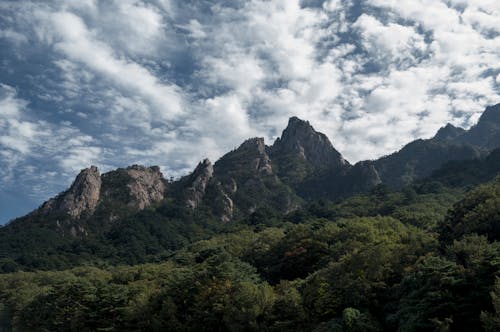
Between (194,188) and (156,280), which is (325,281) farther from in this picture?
(194,188)

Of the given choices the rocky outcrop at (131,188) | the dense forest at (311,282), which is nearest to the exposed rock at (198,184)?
the rocky outcrop at (131,188)

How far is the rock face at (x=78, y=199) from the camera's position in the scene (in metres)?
162

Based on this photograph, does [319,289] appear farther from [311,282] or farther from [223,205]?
[223,205]

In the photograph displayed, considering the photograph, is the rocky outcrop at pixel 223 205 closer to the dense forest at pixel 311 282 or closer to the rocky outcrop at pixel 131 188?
the rocky outcrop at pixel 131 188

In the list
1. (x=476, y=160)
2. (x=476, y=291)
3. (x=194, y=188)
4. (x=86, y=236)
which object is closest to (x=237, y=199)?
(x=194, y=188)

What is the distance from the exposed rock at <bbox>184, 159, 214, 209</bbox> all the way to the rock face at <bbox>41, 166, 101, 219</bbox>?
35.9m

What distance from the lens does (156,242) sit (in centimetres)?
14862

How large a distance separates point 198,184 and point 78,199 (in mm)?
50205

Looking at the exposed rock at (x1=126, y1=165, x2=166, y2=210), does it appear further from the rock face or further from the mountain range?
the rock face

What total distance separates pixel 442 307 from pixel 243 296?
732 inches

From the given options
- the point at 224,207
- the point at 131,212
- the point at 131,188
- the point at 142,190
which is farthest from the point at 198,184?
the point at 131,212

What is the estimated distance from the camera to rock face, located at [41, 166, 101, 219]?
162m

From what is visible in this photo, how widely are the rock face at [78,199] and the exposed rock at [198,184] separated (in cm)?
3586

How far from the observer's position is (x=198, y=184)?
194m
